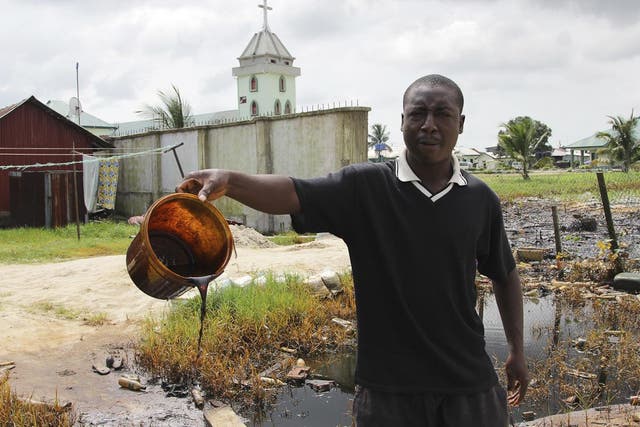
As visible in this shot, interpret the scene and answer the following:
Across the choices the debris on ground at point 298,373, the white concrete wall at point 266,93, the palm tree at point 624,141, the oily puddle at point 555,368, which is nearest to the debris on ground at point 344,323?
the oily puddle at point 555,368

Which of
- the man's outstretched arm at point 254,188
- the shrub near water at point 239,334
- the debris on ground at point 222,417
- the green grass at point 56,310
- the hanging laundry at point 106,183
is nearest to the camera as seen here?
the man's outstretched arm at point 254,188

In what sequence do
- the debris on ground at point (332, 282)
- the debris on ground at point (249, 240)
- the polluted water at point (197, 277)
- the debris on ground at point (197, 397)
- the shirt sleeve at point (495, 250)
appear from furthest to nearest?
the debris on ground at point (249, 240)
the debris on ground at point (332, 282)
the debris on ground at point (197, 397)
the polluted water at point (197, 277)
the shirt sleeve at point (495, 250)

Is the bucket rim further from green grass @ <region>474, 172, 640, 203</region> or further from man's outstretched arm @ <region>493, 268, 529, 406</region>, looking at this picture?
green grass @ <region>474, 172, 640, 203</region>

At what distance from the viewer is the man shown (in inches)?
73.9

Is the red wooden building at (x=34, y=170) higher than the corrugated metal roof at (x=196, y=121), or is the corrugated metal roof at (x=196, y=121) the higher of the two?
the corrugated metal roof at (x=196, y=121)

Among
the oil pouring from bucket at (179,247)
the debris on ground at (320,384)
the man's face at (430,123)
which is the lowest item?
the debris on ground at (320,384)

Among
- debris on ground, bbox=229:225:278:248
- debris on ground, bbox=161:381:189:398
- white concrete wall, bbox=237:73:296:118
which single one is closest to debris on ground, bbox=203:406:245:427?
debris on ground, bbox=161:381:189:398

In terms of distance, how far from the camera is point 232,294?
6.25 metres

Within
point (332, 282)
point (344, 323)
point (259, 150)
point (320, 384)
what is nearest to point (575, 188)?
point (259, 150)

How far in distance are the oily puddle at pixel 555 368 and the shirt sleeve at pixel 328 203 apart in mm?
2693

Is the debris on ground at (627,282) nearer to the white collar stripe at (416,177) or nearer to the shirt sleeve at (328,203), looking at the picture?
the white collar stripe at (416,177)

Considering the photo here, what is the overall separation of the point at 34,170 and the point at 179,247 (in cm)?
1649

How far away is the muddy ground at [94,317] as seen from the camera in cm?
455

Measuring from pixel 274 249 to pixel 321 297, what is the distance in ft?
14.3
